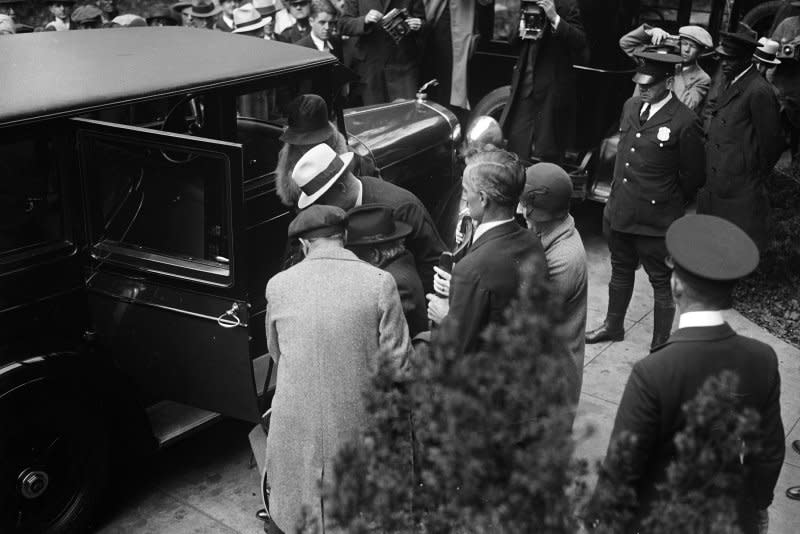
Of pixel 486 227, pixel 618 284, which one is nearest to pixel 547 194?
pixel 486 227

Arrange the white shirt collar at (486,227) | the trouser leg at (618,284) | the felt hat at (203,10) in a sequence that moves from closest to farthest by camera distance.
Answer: the white shirt collar at (486,227) < the trouser leg at (618,284) < the felt hat at (203,10)

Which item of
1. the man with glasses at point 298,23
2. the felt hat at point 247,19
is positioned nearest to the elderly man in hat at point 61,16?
the felt hat at point 247,19

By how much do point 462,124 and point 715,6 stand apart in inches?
112

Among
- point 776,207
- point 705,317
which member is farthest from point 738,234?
point 776,207

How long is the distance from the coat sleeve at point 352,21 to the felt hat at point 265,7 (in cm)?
145

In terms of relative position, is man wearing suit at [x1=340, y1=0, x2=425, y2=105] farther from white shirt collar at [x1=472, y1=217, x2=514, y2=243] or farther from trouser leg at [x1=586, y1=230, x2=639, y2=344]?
white shirt collar at [x1=472, y1=217, x2=514, y2=243]

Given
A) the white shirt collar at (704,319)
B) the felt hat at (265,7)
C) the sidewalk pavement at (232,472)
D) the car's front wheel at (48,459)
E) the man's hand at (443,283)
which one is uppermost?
the felt hat at (265,7)

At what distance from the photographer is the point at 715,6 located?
8.88m

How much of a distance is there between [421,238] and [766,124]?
277 centimetres

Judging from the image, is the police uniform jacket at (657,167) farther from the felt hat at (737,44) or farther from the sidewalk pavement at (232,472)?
the sidewalk pavement at (232,472)

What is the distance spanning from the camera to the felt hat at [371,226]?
388 centimetres

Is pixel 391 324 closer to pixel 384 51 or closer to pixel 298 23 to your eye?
pixel 384 51

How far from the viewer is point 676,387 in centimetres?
259

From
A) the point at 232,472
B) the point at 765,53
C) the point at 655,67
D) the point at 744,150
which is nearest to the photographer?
the point at 232,472
